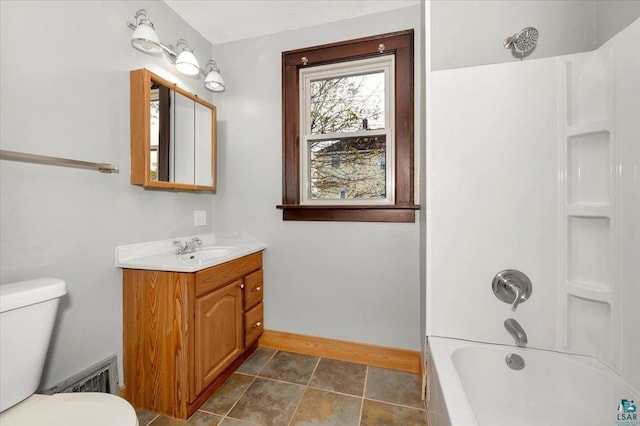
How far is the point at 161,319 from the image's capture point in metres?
1.44

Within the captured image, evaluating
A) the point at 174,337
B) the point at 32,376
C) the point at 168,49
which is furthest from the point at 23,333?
the point at 168,49

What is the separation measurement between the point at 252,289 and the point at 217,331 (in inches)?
16.7

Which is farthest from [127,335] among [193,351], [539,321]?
[539,321]

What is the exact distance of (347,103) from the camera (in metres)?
2.10

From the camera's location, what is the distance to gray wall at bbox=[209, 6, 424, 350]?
193 centimetres

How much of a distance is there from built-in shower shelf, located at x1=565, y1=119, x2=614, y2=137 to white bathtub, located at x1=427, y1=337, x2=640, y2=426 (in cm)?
103

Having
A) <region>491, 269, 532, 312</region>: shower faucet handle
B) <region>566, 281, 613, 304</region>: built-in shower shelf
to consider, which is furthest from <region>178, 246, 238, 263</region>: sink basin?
<region>566, 281, 613, 304</region>: built-in shower shelf

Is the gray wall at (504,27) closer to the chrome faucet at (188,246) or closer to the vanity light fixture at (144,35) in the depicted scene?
the vanity light fixture at (144,35)

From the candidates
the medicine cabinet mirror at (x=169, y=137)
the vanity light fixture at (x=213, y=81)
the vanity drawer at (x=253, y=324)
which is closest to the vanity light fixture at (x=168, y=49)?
the vanity light fixture at (x=213, y=81)

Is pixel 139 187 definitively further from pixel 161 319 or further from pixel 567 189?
pixel 567 189

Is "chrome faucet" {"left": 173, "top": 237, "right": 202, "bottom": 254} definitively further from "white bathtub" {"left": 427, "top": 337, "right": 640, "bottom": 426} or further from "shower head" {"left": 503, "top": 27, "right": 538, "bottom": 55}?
"shower head" {"left": 503, "top": 27, "right": 538, "bottom": 55}

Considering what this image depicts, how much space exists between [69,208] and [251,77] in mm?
1566

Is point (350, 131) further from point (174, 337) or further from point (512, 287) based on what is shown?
point (174, 337)

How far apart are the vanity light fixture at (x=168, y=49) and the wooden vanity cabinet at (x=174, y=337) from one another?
1282mm
